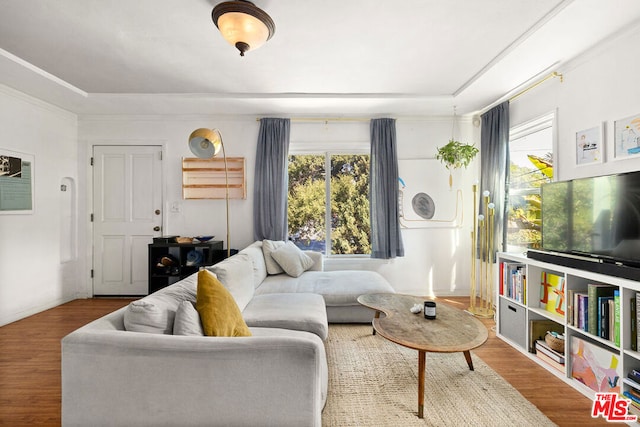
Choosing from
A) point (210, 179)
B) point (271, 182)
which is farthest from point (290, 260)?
point (210, 179)

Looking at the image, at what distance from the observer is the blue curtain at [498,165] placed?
11.7 ft

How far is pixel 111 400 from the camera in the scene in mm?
1237

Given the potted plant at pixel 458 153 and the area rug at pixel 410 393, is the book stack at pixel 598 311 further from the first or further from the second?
the potted plant at pixel 458 153

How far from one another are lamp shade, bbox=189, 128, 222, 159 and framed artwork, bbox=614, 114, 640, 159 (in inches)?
132

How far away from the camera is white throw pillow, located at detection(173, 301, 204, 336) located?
144cm

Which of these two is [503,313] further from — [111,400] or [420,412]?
[111,400]

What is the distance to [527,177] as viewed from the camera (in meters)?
3.51

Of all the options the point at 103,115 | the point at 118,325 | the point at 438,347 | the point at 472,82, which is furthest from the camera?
the point at 103,115

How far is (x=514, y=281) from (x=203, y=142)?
3.19 m

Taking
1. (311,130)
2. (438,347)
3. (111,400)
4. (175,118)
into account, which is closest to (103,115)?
(175,118)

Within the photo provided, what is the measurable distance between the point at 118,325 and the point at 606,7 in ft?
11.3

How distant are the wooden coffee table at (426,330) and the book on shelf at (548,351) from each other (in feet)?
2.02

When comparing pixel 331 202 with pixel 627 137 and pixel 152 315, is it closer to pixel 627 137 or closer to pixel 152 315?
pixel 627 137

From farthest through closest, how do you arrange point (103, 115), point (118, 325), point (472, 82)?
point (103, 115), point (472, 82), point (118, 325)
